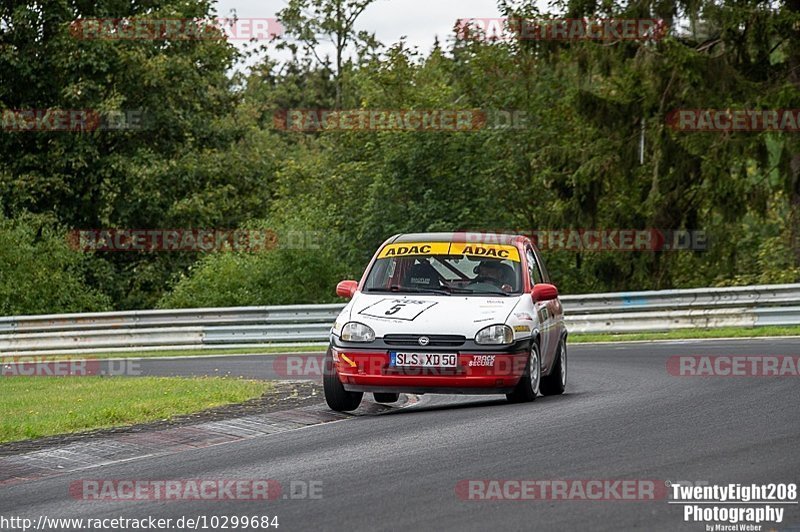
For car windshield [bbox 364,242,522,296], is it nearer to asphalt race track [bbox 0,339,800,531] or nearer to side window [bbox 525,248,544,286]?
side window [bbox 525,248,544,286]

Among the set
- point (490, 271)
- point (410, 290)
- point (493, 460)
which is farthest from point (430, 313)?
point (493, 460)

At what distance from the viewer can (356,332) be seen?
11.8m

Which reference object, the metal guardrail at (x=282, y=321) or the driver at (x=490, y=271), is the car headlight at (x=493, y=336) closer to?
the driver at (x=490, y=271)

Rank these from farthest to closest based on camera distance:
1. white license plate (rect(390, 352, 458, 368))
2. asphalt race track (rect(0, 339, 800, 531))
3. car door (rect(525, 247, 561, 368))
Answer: car door (rect(525, 247, 561, 368)) → white license plate (rect(390, 352, 458, 368)) → asphalt race track (rect(0, 339, 800, 531))

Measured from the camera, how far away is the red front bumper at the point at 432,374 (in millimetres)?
11602

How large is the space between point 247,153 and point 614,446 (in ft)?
113

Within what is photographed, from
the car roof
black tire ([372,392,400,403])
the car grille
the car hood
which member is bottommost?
black tire ([372,392,400,403])

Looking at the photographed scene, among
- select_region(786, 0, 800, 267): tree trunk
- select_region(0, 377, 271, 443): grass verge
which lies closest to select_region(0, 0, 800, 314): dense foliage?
select_region(786, 0, 800, 267): tree trunk

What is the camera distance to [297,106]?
242 feet

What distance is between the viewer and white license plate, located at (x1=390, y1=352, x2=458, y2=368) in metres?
11.6

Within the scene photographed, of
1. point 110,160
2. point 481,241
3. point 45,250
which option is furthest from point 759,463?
point 110,160

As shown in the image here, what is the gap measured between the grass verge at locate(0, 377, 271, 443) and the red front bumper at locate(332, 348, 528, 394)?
1.84 metres

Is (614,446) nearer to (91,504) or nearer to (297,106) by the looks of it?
(91,504)

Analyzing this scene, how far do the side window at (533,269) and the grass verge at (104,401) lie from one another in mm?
3206
